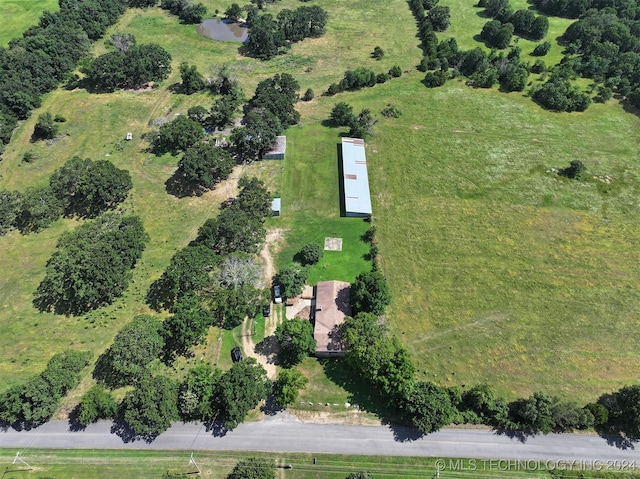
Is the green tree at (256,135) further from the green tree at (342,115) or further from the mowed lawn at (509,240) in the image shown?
the mowed lawn at (509,240)

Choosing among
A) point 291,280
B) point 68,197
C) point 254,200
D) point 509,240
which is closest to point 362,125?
point 254,200

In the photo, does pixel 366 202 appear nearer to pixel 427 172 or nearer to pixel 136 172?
pixel 427 172

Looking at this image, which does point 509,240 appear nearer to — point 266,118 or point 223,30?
point 266,118

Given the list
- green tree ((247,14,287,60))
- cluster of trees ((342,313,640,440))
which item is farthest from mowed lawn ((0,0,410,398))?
cluster of trees ((342,313,640,440))

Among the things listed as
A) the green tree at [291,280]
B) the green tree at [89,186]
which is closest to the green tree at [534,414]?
the green tree at [291,280]

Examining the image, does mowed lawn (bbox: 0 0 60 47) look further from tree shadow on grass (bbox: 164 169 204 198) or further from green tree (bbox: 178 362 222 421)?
green tree (bbox: 178 362 222 421)

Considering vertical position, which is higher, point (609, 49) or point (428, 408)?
point (609, 49)
